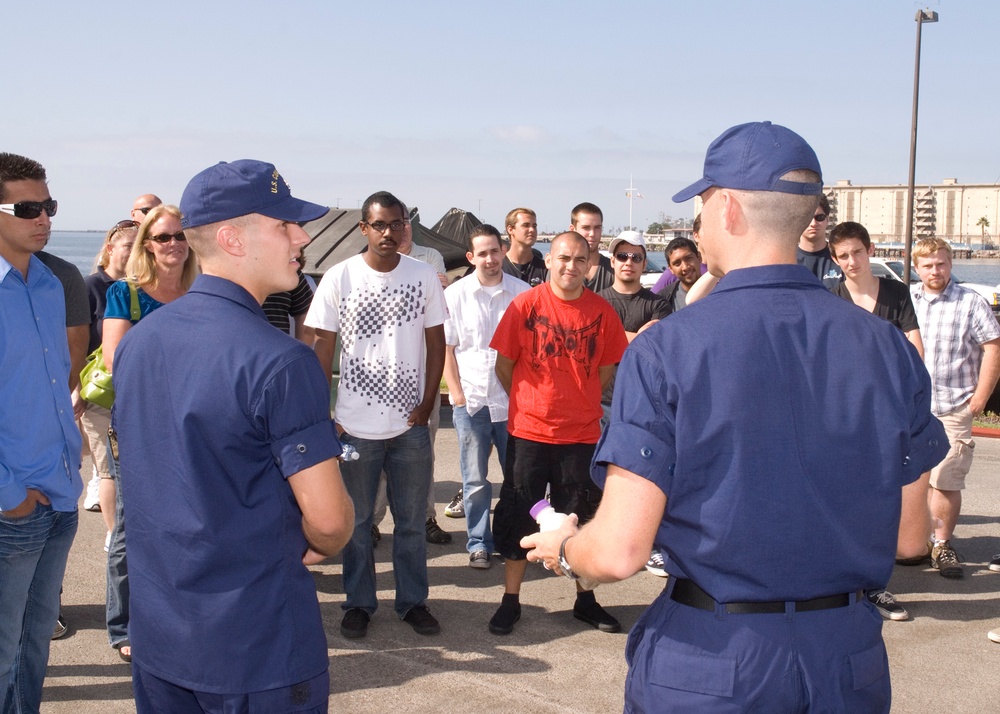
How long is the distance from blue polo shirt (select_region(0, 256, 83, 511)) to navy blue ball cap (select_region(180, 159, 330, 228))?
1.46 metres

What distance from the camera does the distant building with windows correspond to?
175m

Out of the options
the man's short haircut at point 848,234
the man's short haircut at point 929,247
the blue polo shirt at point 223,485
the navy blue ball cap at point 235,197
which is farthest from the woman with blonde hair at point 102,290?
the man's short haircut at point 929,247

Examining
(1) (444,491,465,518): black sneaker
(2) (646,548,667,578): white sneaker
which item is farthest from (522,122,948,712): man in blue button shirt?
(1) (444,491,465,518): black sneaker

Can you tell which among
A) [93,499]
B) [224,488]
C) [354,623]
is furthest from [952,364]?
[93,499]

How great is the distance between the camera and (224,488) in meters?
2.41

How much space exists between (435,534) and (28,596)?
149 inches

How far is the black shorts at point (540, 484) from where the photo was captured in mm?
5676

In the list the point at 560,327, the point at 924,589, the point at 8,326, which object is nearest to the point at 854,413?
the point at 8,326

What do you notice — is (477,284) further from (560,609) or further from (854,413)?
(854,413)

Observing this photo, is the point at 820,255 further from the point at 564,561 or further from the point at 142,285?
the point at 564,561

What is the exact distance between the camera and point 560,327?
5.80 m

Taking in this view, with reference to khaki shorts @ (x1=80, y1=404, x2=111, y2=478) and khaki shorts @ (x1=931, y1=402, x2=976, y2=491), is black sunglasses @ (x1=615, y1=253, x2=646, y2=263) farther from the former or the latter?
khaki shorts @ (x1=80, y1=404, x2=111, y2=478)

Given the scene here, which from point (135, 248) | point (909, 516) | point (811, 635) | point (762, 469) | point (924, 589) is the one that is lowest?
point (924, 589)

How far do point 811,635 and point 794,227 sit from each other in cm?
94
